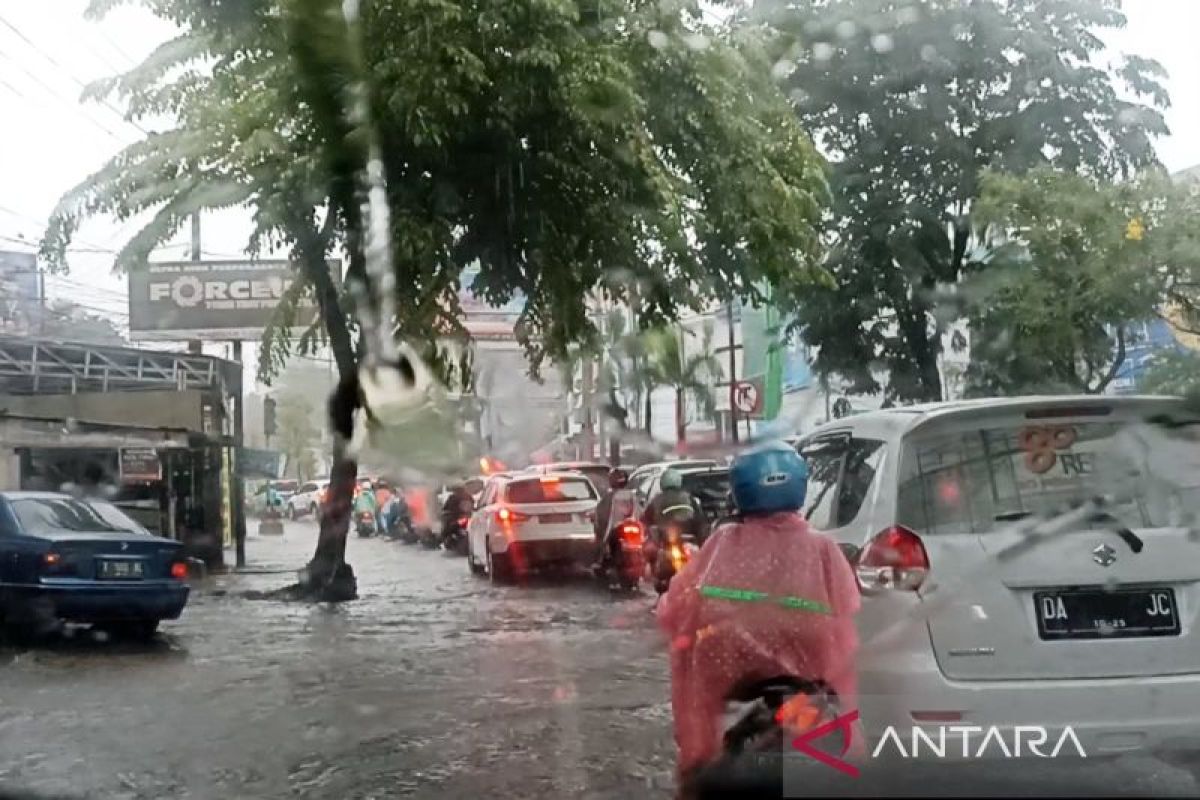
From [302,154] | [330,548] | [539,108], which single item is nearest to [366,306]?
[302,154]

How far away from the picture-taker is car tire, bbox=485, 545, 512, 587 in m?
9.95

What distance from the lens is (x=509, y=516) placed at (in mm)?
8898

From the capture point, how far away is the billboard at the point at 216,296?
5148 mm

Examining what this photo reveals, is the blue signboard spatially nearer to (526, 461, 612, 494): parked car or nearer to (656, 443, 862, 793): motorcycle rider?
(656, 443, 862, 793): motorcycle rider

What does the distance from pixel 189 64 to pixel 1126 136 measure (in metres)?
2.82

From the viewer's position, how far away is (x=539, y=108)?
4793 mm

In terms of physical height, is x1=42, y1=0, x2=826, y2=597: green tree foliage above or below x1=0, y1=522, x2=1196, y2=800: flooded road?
above

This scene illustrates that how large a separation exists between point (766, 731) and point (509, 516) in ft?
20.7

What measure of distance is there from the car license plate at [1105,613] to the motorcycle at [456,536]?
4782mm

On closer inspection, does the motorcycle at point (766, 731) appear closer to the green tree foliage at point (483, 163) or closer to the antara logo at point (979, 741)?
the antara logo at point (979, 741)

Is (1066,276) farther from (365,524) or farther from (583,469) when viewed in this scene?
(365,524)

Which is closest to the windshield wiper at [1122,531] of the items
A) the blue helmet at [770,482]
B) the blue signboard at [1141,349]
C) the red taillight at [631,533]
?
the blue signboard at [1141,349]

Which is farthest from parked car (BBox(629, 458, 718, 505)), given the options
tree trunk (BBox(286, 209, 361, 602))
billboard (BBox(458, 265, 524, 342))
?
tree trunk (BBox(286, 209, 361, 602))

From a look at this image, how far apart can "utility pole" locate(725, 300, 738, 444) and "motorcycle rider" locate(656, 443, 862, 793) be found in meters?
0.16
